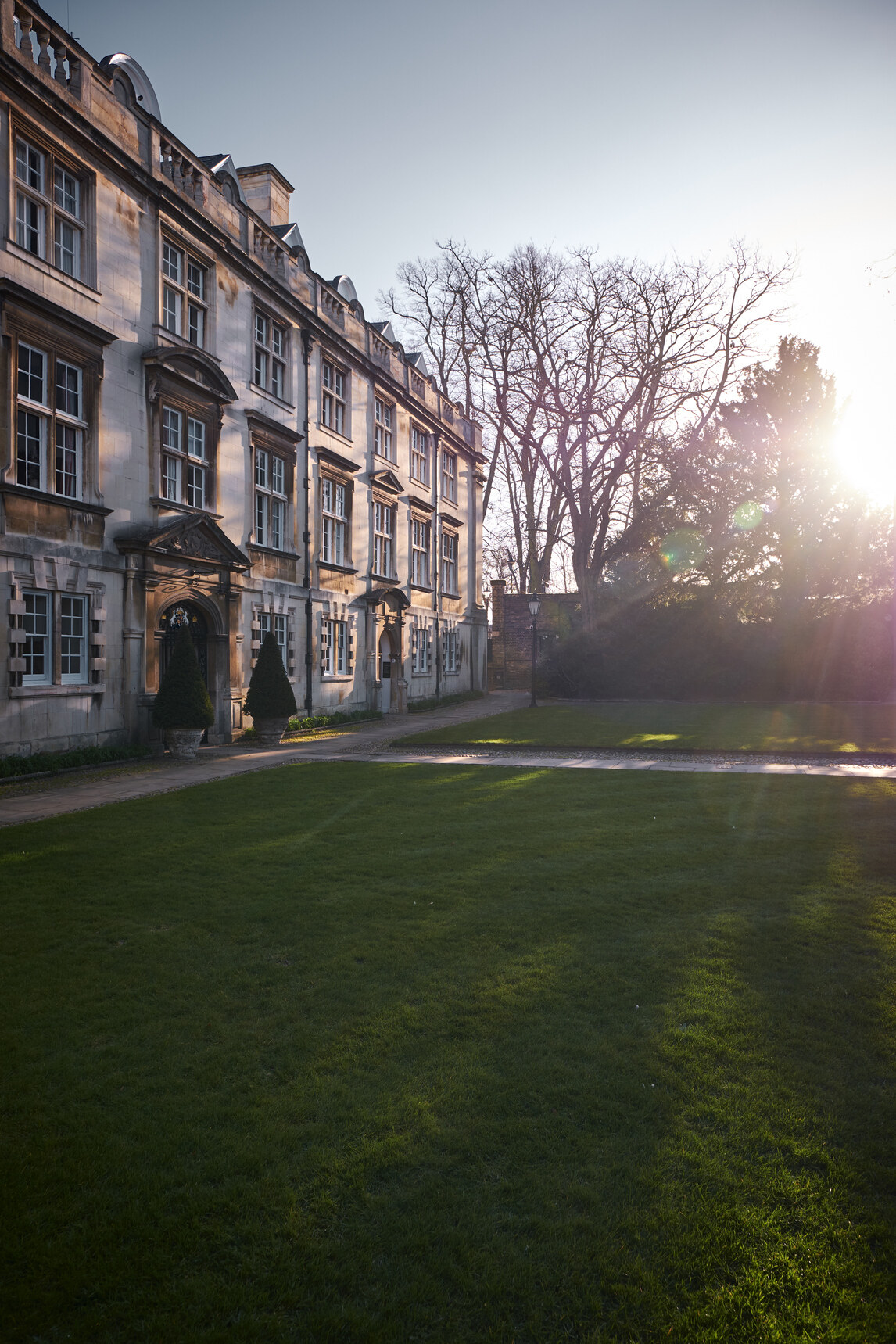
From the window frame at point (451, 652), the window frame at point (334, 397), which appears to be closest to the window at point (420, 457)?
the window frame at point (334, 397)

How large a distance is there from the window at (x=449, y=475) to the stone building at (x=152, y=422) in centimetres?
904

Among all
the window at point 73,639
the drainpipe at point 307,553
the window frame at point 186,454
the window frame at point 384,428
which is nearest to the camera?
the window at point 73,639

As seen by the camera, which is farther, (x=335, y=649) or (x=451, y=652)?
(x=451, y=652)

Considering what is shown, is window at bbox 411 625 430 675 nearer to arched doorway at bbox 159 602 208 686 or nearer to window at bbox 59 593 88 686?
arched doorway at bbox 159 602 208 686

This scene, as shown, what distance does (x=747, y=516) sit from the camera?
35.2 m

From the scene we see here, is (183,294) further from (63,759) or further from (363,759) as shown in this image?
(363,759)

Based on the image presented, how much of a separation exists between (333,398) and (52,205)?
441 inches

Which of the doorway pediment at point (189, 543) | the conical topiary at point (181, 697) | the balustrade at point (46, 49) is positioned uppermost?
the balustrade at point (46, 49)

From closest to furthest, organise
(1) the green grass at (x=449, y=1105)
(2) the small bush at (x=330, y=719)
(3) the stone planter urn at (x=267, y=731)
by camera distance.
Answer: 1. (1) the green grass at (x=449, y=1105)
2. (3) the stone planter urn at (x=267, y=731)
3. (2) the small bush at (x=330, y=719)

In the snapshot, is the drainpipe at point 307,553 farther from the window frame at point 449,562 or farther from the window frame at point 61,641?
the window frame at point 449,562

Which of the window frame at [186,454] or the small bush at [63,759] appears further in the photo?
the window frame at [186,454]

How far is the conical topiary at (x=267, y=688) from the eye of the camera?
17766 millimetres

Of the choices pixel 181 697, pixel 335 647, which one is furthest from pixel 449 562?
pixel 181 697

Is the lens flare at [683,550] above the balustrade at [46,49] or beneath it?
beneath
